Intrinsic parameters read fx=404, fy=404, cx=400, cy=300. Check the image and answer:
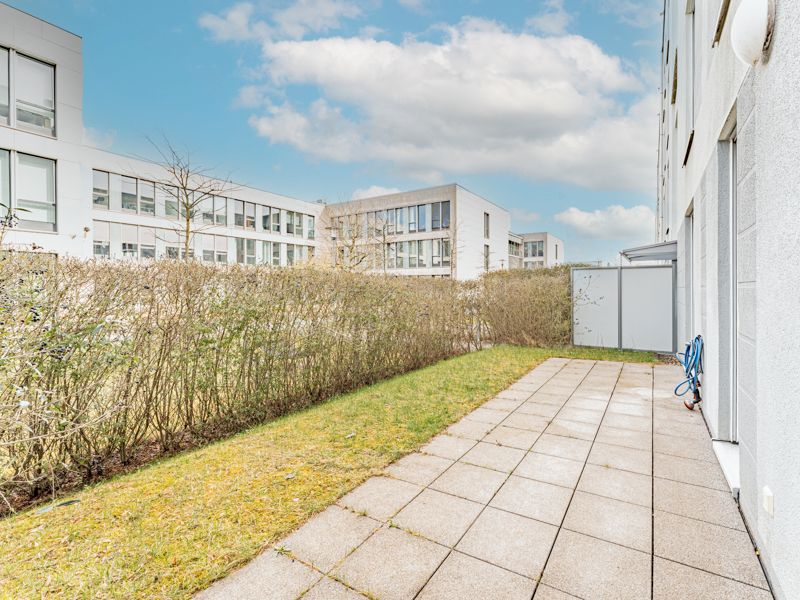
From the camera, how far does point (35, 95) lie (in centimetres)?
1223

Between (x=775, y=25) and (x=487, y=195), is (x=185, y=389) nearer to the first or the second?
(x=775, y=25)

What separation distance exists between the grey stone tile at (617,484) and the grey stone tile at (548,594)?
44.0 inches

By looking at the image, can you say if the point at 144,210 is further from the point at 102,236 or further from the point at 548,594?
the point at 548,594

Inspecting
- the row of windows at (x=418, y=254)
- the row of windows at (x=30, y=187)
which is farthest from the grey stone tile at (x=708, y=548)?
the row of windows at (x=418, y=254)

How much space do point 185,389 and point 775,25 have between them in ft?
15.4

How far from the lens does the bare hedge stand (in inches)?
111

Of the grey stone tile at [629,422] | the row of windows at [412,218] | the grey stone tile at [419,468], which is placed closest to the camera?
the grey stone tile at [419,468]

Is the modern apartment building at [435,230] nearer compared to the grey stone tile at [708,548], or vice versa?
the grey stone tile at [708,548]

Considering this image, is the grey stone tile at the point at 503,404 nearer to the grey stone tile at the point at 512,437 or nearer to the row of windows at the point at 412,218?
the grey stone tile at the point at 512,437

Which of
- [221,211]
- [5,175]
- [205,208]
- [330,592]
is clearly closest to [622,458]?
[330,592]

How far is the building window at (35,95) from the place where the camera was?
11867mm

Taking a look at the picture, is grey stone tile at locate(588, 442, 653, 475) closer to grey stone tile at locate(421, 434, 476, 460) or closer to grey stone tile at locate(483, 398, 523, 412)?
grey stone tile at locate(421, 434, 476, 460)

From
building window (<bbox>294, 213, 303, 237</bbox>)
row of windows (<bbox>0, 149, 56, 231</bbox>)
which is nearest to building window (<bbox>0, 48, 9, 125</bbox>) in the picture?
row of windows (<bbox>0, 149, 56, 231</bbox>)

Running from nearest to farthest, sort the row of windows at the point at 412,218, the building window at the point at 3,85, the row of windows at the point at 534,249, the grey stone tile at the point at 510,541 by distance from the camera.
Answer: the grey stone tile at the point at 510,541 < the building window at the point at 3,85 < the row of windows at the point at 412,218 < the row of windows at the point at 534,249
